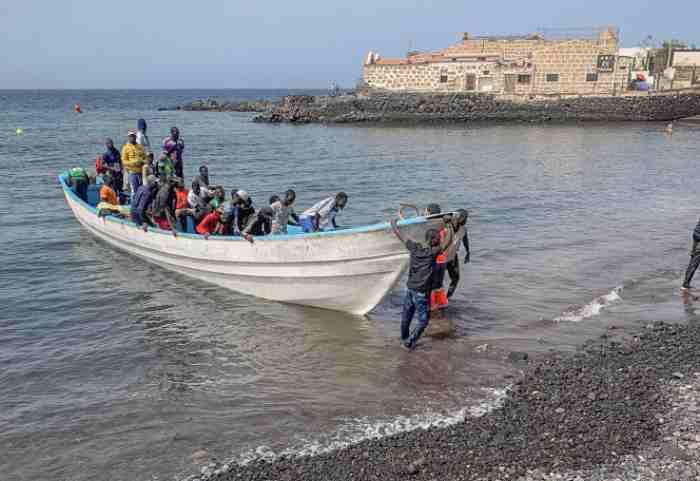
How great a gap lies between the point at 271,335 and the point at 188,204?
3.82 metres

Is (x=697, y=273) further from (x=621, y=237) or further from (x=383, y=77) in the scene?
(x=383, y=77)

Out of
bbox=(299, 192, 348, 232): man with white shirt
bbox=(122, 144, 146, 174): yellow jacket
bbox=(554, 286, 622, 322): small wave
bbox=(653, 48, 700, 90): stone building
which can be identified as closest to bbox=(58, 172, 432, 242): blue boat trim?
bbox=(299, 192, 348, 232): man with white shirt

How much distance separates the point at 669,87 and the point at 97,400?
67.3 m

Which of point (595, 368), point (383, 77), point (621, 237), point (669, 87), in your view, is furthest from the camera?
point (383, 77)

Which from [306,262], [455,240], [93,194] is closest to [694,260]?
[455,240]

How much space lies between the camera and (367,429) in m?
6.82

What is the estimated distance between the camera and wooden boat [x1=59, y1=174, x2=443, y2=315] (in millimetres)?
9312

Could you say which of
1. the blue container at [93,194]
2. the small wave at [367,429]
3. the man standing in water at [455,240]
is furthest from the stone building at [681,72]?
the small wave at [367,429]

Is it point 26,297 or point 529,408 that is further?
point 26,297

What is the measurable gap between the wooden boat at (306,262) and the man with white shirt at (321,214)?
1.91 feet

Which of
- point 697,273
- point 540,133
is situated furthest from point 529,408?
point 540,133

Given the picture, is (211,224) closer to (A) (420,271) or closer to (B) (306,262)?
(B) (306,262)

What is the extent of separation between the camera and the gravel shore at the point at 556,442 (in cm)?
570

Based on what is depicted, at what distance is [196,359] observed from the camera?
9.06 metres
